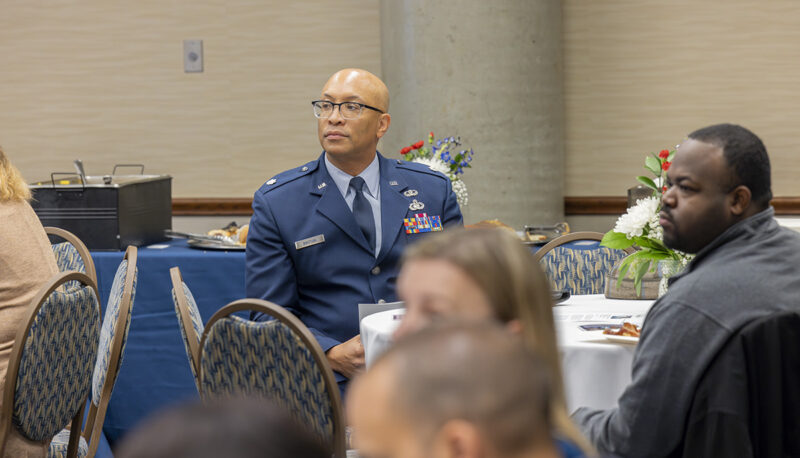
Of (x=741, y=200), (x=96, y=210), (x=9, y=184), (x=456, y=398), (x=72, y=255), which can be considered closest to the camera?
(x=456, y=398)

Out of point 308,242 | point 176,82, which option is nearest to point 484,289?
point 308,242

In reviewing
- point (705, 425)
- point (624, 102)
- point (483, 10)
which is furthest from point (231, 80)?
point (705, 425)

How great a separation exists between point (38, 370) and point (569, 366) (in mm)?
1369

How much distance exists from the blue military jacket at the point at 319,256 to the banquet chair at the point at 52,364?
1.59ft

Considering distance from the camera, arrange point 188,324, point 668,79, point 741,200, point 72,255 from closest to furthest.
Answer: point 741,200, point 188,324, point 72,255, point 668,79

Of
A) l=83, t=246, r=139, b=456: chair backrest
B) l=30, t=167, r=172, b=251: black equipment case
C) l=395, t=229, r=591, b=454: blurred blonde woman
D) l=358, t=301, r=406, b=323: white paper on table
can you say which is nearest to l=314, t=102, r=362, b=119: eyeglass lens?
l=358, t=301, r=406, b=323: white paper on table

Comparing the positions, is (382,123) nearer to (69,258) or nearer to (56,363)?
(56,363)

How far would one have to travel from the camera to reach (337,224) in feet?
9.88

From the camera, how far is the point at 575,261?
363cm

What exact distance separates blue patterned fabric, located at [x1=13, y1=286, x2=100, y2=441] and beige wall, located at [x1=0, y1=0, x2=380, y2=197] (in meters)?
3.42

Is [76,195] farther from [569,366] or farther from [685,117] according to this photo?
[685,117]

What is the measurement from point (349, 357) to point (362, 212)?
0.51 metres

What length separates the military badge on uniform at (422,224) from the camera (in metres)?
3.08

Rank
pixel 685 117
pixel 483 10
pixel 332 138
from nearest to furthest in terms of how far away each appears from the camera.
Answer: pixel 332 138, pixel 483 10, pixel 685 117
